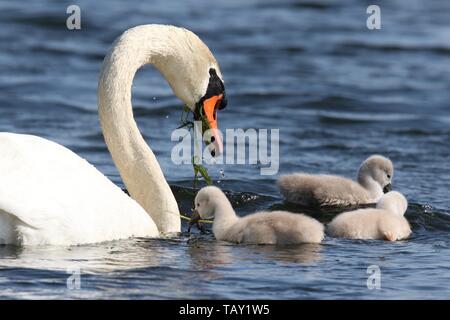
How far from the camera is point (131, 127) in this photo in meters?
10.5

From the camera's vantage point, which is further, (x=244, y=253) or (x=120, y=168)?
(x=120, y=168)

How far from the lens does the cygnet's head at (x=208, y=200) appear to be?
10078 millimetres

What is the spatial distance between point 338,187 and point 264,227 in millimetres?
2317

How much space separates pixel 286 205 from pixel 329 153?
330cm

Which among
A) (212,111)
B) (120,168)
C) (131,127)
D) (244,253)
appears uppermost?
(212,111)

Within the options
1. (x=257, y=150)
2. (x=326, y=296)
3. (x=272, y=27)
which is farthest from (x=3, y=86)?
(x=326, y=296)

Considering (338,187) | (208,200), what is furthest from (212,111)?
(338,187)

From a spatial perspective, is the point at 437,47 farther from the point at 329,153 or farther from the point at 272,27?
the point at 329,153

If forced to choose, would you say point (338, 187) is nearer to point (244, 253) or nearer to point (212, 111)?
point (212, 111)

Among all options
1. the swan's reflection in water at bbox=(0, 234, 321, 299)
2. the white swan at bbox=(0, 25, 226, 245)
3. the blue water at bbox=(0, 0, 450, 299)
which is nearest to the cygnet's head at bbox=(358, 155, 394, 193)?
the blue water at bbox=(0, 0, 450, 299)

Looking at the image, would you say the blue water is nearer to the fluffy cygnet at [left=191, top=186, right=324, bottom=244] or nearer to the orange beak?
the fluffy cygnet at [left=191, top=186, right=324, bottom=244]

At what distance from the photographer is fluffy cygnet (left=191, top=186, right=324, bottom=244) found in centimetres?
980

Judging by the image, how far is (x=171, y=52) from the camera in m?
10.5

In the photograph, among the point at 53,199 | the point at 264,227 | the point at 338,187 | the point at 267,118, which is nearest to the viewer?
the point at 53,199
